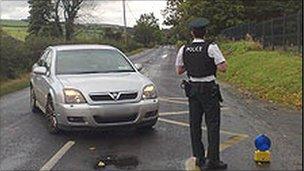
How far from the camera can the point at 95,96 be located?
8688 millimetres

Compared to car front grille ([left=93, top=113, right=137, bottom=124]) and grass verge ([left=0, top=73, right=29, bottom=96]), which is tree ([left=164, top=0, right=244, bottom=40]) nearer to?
grass verge ([left=0, top=73, right=29, bottom=96])

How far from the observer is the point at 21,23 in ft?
251

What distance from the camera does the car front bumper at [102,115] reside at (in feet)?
28.1

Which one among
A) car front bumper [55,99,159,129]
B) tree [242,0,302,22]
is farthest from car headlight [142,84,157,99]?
tree [242,0,302,22]

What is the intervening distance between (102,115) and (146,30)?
416ft

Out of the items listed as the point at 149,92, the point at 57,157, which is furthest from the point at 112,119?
the point at 57,157

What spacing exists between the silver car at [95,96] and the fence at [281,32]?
14.1 m

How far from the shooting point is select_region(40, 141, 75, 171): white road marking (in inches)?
280

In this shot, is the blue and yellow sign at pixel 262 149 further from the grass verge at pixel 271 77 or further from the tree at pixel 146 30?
the tree at pixel 146 30

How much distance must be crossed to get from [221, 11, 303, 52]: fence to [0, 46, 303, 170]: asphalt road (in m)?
12.5

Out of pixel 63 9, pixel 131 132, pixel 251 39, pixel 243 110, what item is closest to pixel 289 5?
pixel 251 39

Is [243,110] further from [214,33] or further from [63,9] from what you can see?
[63,9]

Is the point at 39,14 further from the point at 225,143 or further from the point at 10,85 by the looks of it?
the point at 225,143

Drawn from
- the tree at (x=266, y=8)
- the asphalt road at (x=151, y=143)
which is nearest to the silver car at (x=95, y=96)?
the asphalt road at (x=151, y=143)
